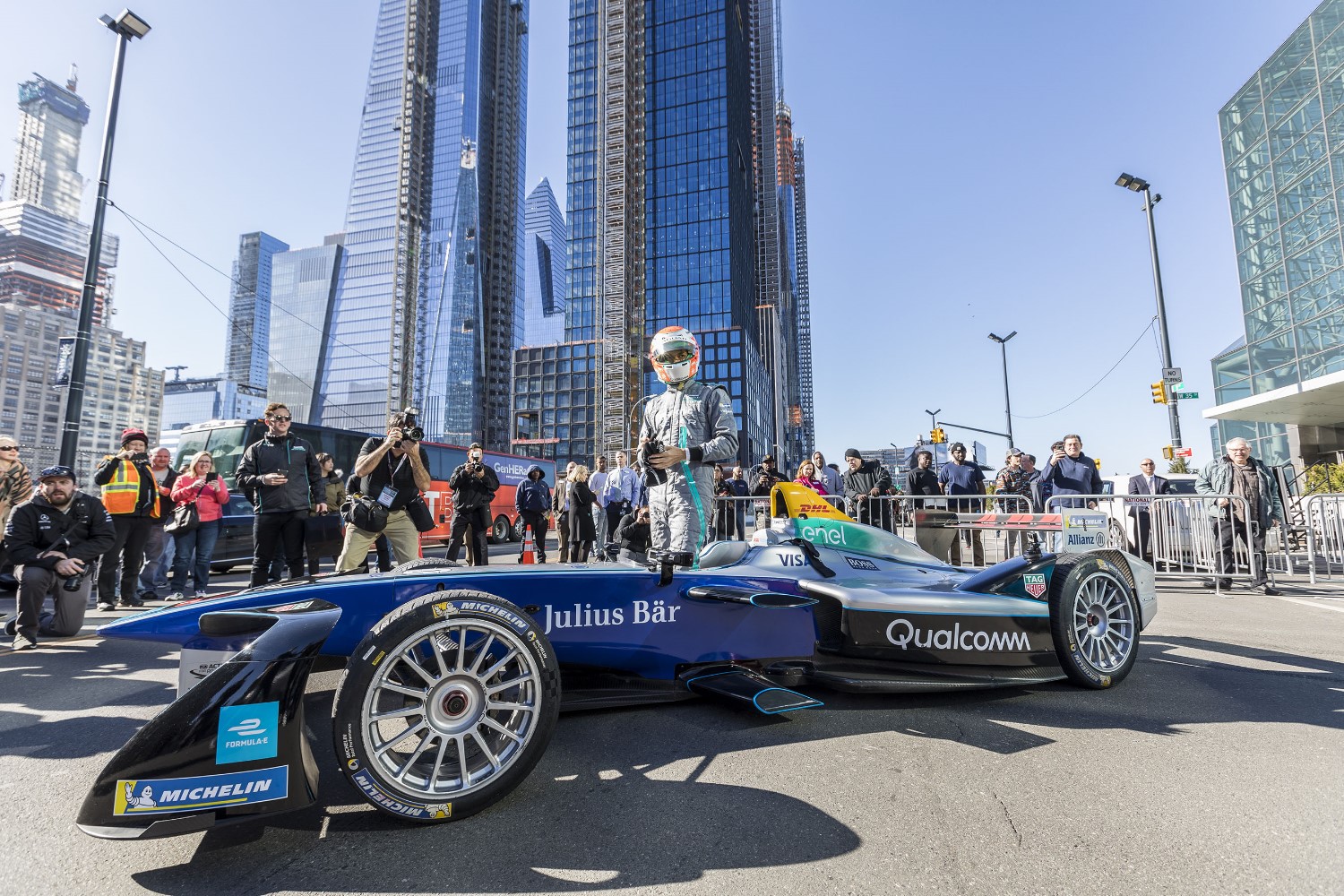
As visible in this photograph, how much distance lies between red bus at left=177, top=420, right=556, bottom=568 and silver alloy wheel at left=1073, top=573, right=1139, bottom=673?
6.02m

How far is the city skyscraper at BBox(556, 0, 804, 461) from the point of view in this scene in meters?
64.4

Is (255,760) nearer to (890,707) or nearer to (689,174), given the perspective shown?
(890,707)

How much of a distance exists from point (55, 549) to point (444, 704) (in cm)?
432

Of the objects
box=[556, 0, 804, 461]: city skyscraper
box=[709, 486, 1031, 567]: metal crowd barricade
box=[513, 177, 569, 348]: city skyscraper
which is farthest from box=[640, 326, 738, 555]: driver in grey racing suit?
box=[513, 177, 569, 348]: city skyscraper

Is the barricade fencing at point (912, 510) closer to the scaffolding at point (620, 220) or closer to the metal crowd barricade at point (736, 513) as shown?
the metal crowd barricade at point (736, 513)

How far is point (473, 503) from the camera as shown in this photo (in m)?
6.85

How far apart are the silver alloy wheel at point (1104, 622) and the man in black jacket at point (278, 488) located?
529 cm

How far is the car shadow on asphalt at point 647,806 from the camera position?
1563mm

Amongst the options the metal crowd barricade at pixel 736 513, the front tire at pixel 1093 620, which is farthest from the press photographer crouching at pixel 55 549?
the metal crowd barricade at pixel 736 513

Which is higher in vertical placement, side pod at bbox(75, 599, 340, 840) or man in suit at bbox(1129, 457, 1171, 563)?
man in suit at bbox(1129, 457, 1171, 563)

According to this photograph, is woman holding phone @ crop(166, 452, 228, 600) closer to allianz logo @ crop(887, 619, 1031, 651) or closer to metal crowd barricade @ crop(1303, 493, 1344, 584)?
allianz logo @ crop(887, 619, 1031, 651)

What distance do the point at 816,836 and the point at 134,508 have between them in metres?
6.36

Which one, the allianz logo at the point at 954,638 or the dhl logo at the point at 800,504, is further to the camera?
the dhl logo at the point at 800,504

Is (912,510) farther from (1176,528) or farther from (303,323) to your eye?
(303,323)
